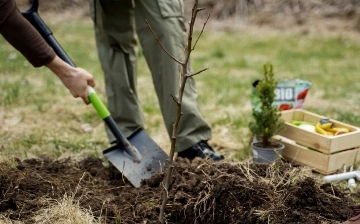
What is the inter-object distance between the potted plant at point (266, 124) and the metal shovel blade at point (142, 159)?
0.61 metres

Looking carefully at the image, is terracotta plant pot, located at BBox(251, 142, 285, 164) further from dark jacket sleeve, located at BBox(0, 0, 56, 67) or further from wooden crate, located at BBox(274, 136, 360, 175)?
dark jacket sleeve, located at BBox(0, 0, 56, 67)

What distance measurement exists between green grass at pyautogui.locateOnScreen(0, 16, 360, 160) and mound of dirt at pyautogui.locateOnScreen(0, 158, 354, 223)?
0.93 metres

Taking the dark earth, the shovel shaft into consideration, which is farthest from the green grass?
the dark earth

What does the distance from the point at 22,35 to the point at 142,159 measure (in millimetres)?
1072

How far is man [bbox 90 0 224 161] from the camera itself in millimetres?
3281

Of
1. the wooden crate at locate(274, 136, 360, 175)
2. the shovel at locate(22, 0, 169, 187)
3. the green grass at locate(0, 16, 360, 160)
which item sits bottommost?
the green grass at locate(0, 16, 360, 160)

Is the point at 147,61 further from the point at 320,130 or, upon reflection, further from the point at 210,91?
the point at 210,91

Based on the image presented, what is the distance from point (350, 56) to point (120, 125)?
482 cm

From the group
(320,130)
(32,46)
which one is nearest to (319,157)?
(320,130)

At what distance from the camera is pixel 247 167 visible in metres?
2.90

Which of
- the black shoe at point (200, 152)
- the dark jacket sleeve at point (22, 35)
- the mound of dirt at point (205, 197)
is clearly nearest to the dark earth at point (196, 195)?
the mound of dirt at point (205, 197)

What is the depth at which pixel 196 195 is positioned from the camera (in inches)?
105

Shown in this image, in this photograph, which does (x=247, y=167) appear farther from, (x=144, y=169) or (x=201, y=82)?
(x=201, y=82)

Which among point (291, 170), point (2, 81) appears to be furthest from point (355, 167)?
point (2, 81)
